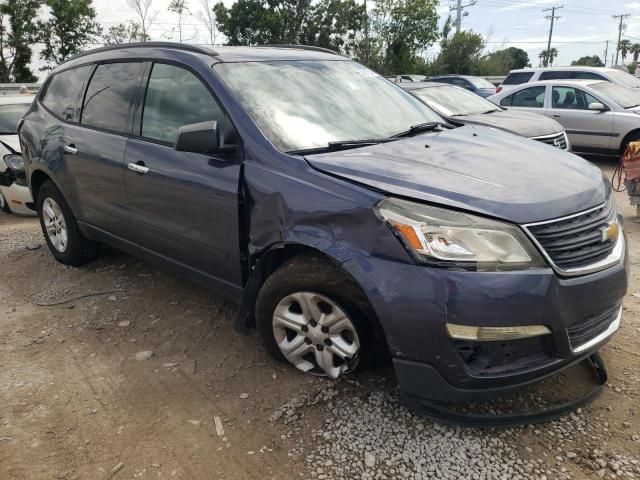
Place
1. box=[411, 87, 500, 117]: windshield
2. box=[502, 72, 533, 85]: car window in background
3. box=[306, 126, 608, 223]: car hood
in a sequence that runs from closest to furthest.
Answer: box=[306, 126, 608, 223]: car hood
box=[411, 87, 500, 117]: windshield
box=[502, 72, 533, 85]: car window in background

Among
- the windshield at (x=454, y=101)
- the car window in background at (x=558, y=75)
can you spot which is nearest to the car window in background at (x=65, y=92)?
the windshield at (x=454, y=101)

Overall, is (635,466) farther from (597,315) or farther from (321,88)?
(321,88)

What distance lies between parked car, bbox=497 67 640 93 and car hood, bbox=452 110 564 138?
4.17m

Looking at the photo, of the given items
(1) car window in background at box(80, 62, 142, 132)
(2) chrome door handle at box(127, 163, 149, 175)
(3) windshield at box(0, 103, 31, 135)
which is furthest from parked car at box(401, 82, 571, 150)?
(3) windshield at box(0, 103, 31, 135)

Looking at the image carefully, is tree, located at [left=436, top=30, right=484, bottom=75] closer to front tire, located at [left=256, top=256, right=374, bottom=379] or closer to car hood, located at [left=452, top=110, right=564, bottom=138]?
car hood, located at [left=452, top=110, right=564, bottom=138]

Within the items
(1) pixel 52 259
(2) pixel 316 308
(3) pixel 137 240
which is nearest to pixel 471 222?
(2) pixel 316 308

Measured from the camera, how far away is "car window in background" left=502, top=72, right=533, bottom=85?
14.4 m

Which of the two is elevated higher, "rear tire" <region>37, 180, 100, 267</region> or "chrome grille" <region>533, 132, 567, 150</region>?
"chrome grille" <region>533, 132, 567, 150</region>

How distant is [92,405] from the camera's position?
113 inches

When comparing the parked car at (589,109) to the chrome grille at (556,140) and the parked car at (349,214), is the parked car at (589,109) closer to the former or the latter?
the chrome grille at (556,140)

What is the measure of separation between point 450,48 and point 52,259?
39.2 metres

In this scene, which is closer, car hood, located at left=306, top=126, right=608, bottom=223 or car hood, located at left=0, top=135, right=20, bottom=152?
car hood, located at left=306, top=126, right=608, bottom=223

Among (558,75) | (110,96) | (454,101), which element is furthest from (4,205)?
(558,75)

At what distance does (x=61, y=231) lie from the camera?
4770mm
